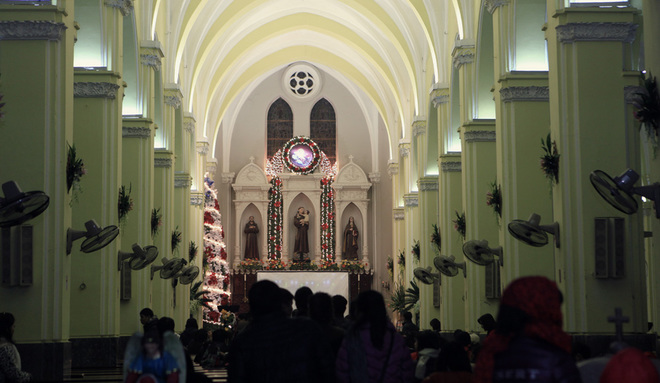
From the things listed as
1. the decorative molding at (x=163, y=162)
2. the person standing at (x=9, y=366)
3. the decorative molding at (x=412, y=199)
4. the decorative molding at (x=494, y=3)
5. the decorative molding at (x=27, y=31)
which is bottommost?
the person standing at (x=9, y=366)

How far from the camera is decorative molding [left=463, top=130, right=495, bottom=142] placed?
17688 mm

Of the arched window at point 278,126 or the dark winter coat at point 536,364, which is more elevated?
the arched window at point 278,126

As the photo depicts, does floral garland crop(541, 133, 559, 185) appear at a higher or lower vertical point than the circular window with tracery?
lower

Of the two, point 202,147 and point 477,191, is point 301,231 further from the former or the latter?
point 477,191

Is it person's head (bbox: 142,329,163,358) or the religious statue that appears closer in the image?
person's head (bbox: 142,329,163,358)

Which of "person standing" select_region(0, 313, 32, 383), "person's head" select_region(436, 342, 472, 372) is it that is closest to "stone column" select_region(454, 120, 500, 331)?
"person standing" select_region(0, 313, 32, 383)

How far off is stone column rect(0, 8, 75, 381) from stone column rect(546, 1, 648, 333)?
598cm

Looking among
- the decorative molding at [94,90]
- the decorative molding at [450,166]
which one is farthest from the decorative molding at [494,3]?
the decorative molding at [450,166]

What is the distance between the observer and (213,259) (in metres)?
32.8

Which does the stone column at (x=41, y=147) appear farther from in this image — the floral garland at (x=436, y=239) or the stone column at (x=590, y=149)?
the floral garland at (x=436, y=239)

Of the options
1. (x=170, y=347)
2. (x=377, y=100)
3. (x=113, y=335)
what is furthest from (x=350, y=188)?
(x=170, y=347)

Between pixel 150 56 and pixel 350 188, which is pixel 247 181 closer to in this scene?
pixel 350 188

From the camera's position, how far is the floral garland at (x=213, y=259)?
32000 millimetres

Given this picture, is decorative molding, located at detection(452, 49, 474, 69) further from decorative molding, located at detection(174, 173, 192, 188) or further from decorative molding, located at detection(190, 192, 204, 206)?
decorative molding, located at detection(190, 192, 204, 206)
